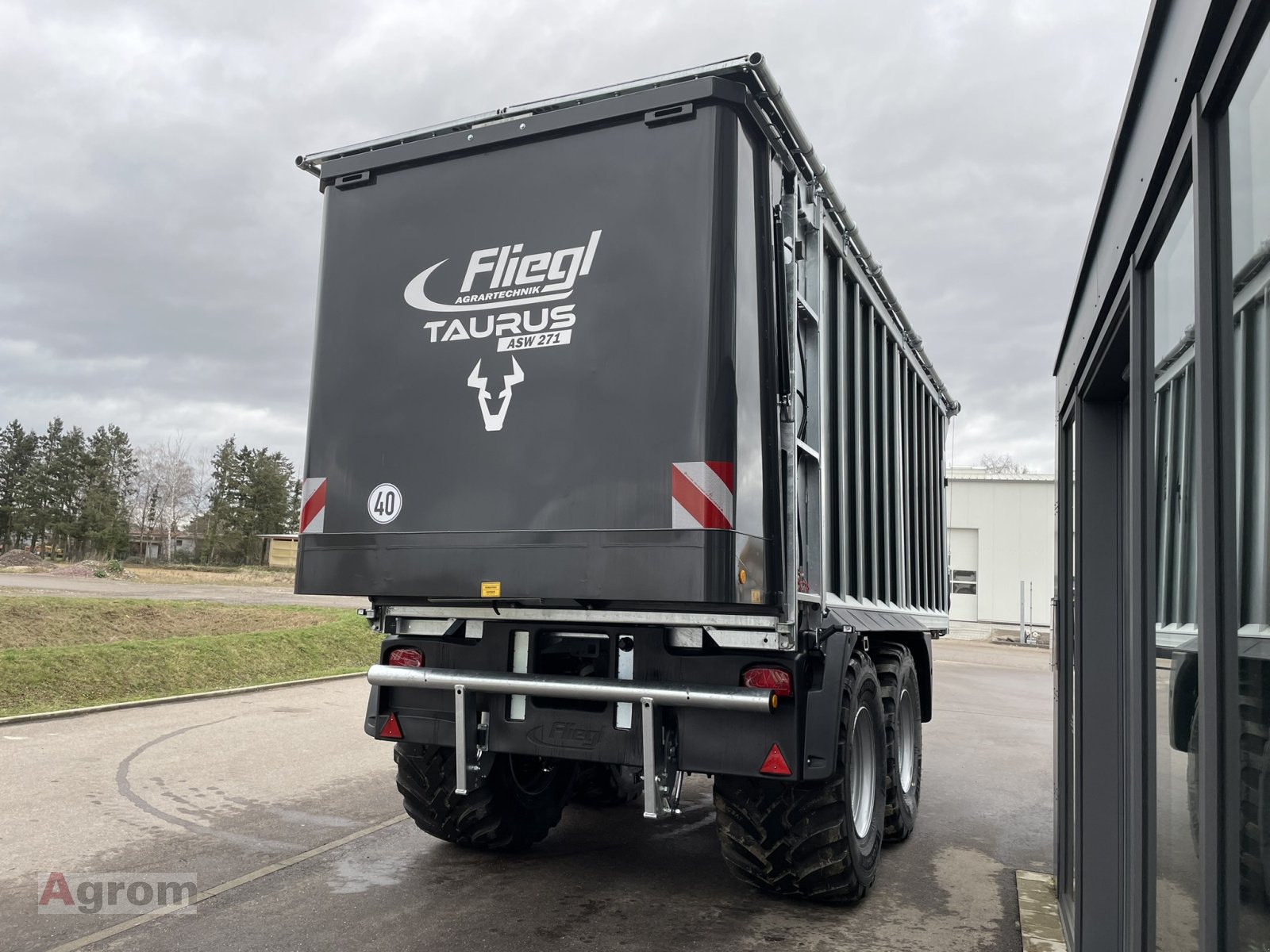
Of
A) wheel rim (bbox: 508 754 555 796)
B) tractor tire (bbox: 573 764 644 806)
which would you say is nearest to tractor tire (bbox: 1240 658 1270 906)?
wheel rim (bbox: 508 754 555 796)

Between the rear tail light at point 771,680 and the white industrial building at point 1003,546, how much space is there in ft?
96.9

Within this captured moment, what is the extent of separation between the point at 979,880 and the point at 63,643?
44.4 feet

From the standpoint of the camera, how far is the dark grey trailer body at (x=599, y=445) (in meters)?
4.15

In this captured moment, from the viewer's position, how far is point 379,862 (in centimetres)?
551

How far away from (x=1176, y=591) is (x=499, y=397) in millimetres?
2955

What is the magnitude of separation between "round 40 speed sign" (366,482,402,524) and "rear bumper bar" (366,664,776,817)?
0.77m

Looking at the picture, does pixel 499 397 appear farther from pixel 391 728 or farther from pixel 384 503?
pixel 391 728

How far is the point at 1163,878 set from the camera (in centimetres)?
255

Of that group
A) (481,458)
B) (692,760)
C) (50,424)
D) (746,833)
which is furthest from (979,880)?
(50,424)

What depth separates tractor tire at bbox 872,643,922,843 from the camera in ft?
20.1

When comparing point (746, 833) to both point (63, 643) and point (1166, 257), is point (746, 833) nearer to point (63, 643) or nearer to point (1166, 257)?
point (1166, 257)

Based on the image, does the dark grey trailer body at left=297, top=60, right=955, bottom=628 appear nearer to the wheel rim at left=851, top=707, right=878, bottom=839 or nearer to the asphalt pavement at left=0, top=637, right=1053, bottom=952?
the wheel rim at left=851, top=707, right=878, bottom=839

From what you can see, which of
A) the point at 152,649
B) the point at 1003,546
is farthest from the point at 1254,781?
the point at 1003,546

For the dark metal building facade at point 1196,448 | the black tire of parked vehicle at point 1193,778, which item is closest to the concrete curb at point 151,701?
the dark metal building facade at point 1196,448
